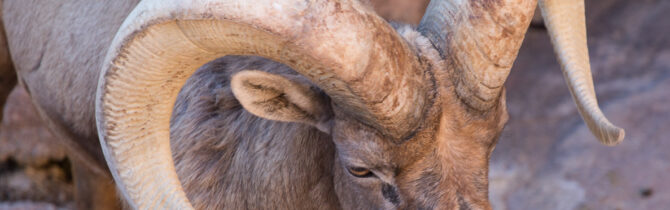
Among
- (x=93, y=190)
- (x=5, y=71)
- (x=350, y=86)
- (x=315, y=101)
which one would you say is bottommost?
(x=93, y=190)

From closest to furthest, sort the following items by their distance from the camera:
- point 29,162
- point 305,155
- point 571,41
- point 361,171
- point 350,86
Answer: point 350,86 → point 361,171 → point 305,155 → point 571,41 → point 29,162

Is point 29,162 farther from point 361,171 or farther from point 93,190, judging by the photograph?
point 361,171

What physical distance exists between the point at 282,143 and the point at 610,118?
5.16 meters

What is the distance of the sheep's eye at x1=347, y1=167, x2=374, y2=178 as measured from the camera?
9.95 ft

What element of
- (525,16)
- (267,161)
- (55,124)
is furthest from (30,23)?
(525,16)

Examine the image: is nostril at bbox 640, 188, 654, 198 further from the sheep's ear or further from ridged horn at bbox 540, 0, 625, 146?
the sheep's ear

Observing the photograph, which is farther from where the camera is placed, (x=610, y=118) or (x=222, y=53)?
(x=610, y=118)

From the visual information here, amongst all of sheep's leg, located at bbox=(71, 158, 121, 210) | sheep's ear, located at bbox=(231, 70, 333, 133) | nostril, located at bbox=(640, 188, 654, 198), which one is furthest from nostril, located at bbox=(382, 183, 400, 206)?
nostril, located at bbox=(640, 188, 654, 198)

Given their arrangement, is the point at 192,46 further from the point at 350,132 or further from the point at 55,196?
the point at 55,196

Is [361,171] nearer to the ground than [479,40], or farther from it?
nearer to the ground

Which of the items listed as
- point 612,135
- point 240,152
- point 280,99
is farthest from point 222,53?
point 612,135

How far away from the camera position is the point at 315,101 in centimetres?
306

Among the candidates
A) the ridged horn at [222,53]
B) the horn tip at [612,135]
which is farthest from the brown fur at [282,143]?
the horn tip at [612,135]

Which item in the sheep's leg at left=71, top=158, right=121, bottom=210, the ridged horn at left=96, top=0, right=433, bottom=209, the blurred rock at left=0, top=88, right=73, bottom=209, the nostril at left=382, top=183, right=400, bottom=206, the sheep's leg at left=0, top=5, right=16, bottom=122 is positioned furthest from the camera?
the blurred rock at left=0, top=88, right=73, bottom=209
